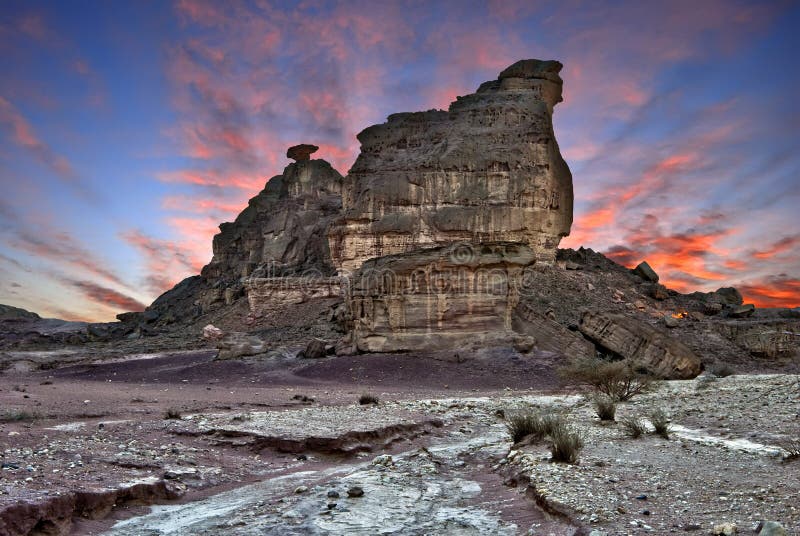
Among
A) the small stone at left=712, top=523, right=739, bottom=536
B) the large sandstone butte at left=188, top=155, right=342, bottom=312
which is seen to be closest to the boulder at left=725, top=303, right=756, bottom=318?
the large sandstone butte at left=188, top=155, right=342, bottom=312

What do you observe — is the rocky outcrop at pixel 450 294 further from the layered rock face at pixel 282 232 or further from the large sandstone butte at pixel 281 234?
the layered rock face at pixel 282 232

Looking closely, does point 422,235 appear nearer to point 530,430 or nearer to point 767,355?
point 767,355

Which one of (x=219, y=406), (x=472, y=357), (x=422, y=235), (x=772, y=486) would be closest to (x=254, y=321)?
(x=422, y=235)

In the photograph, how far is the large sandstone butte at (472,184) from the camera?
57781 millimetres

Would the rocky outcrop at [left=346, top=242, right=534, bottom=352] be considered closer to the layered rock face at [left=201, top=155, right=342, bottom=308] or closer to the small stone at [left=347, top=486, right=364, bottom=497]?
the small stone at [left=347, top=486, right=364, bottom=497]

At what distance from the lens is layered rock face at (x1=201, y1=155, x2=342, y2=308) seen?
72.9 m

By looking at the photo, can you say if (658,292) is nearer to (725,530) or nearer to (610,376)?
(610,376)

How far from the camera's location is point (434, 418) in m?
14.5

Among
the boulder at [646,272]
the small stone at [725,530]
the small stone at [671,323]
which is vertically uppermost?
the boulder at [646,272]

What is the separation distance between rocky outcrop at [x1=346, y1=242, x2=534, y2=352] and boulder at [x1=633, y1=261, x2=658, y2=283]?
3758 cm

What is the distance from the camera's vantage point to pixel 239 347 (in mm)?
35938

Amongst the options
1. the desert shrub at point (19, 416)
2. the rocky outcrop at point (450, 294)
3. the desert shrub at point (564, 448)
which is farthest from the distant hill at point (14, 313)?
the desert shrub at point (564, 448)

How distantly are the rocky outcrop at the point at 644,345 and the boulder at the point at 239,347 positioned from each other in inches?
838

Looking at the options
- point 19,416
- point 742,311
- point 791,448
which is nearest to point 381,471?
point 791,448
